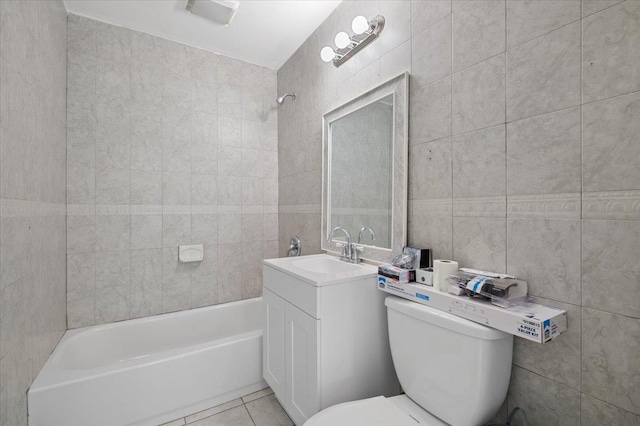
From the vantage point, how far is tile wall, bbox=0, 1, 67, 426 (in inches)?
42.1

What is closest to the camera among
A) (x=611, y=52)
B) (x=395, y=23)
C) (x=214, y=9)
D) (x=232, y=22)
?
(x=611, y=52)

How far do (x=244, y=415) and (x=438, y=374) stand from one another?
1.24 meters

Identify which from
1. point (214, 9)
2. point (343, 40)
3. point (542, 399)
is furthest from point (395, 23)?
point (542, 399)

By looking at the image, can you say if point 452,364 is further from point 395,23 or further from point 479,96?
point 395,23

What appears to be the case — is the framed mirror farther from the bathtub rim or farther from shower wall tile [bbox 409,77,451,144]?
the bathtub rim

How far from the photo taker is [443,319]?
0.99 meters

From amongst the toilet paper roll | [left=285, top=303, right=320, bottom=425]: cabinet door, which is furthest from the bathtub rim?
the toilet paper roll

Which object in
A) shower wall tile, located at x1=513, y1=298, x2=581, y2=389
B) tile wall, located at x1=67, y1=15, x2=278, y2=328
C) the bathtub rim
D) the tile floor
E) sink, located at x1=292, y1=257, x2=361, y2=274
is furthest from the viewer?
tile wall, located at x1=67, y1=15, x2=278, y2=328

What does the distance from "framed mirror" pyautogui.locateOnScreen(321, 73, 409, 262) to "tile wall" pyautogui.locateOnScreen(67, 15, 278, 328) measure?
3.03ft

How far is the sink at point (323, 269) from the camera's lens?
4.16ft

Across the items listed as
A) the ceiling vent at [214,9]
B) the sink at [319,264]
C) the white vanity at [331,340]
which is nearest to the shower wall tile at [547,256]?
the white vanity at [331,340]

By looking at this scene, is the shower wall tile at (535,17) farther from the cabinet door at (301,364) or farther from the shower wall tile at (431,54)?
the cabinet door at (301,364)

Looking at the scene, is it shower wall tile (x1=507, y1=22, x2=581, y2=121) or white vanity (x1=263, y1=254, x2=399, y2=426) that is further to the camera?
white vanity (x1=263, y1=254, x2=399, y2=426)

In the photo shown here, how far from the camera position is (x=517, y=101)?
3.28 feet
